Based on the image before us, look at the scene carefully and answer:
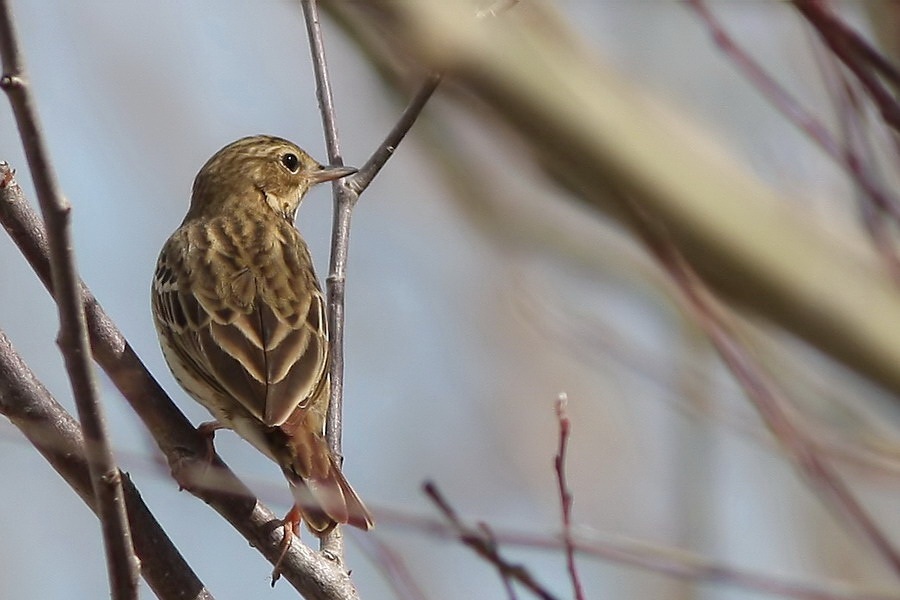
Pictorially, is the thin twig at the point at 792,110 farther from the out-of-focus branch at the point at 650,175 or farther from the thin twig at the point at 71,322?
the thin twig at the point at 71,322

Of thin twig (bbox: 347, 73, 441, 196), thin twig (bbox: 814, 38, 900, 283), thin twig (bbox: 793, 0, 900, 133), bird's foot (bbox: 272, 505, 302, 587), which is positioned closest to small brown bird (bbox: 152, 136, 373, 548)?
bird's foot (bbox: 272, 505, 302, 587)

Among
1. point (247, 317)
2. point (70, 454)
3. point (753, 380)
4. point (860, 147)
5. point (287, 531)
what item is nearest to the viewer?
point (753, 380)

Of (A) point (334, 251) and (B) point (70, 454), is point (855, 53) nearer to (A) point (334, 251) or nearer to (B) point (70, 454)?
(B) point (70, 454)

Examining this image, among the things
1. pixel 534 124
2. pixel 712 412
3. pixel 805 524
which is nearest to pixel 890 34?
pixel 534 124

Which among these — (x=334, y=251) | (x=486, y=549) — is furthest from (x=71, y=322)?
(x=334, y=251)

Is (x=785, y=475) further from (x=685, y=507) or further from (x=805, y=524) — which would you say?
(x=685, y=507)

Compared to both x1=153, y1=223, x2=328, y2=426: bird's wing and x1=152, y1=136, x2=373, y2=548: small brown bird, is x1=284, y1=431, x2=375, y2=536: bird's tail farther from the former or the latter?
x1=153, y1=223, x2=328, y2=426: bird's wing

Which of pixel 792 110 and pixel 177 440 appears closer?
pixel 792 110

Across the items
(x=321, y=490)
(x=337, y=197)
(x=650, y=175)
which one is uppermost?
(x=337, y=197)
